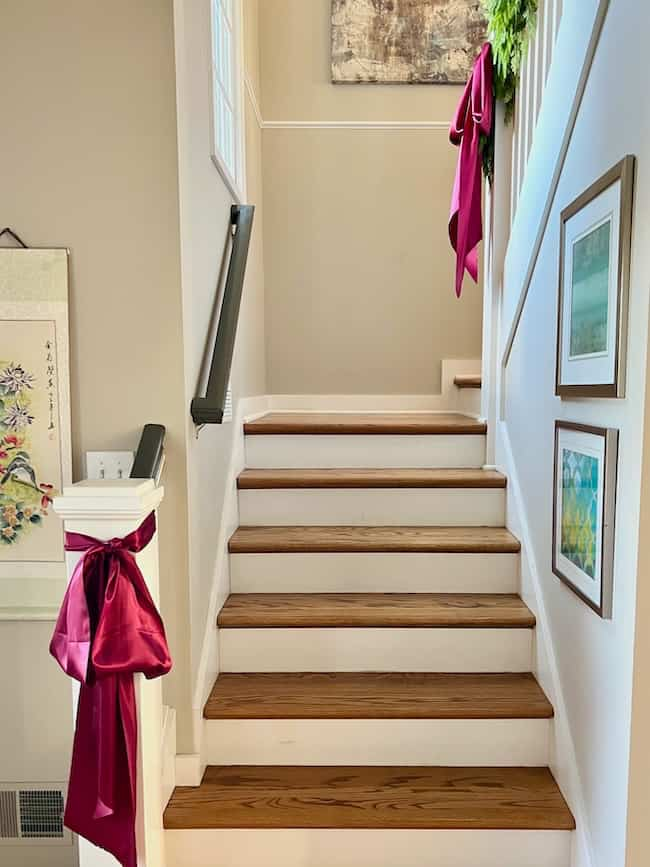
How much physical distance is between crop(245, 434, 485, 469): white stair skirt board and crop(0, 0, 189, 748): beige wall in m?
1.01

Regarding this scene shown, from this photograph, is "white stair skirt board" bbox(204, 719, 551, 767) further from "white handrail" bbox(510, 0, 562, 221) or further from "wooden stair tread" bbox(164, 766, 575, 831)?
"white handrail" bbox(510, 0, 562, 221)

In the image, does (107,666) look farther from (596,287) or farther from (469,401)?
(469,401)

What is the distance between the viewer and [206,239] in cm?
174

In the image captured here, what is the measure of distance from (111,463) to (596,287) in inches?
48.8

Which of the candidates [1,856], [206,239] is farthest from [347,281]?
[1,856]

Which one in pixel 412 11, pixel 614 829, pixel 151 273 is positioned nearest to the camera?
pixel 614 829

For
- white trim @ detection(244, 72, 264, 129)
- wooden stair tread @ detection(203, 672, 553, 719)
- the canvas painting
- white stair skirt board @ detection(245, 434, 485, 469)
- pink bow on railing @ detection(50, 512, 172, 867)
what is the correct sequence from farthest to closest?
the canvas painting, white trim @ detection(244, 72, 264, 129), white stair skirt board @ detection(245, 434, 485, 469), wooden stair tread @ detection(203, 672, 553, 719), pink bow on railing @ detection(50, 512, 172, 867)

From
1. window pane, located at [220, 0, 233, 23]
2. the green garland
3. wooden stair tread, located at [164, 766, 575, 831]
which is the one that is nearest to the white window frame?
window pane, located at [220, 0, 233, 23]

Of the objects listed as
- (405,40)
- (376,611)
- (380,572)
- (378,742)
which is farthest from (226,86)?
(378,742)

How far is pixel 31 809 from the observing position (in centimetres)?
158

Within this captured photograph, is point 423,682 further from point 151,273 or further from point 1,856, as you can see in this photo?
point 151,273

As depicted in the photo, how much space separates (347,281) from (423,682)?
2451 millimetres

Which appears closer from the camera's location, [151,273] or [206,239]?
[151,273]

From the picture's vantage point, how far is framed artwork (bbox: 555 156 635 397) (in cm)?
123
